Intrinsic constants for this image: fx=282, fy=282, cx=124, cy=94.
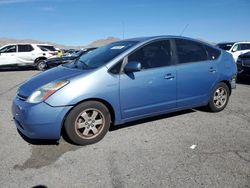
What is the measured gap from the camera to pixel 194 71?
540cm

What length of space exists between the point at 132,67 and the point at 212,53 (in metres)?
2.24

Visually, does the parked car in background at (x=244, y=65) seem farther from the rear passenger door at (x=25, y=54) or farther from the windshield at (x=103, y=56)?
the rear passenger door at (x=25, y=54)

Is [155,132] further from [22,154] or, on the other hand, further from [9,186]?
[9,186]

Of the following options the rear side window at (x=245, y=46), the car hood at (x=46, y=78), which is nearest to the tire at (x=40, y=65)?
the rear side window at (x=245, y=46)

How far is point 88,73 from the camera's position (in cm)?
436

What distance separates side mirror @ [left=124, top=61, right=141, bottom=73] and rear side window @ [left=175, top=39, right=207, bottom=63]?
115cm

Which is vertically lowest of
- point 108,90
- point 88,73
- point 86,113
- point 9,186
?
point 9,186

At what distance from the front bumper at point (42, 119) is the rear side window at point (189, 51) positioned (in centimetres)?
243

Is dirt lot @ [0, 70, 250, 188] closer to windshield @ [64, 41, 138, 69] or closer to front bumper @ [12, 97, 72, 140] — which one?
front bumper @ [12, 97, 72, 140]

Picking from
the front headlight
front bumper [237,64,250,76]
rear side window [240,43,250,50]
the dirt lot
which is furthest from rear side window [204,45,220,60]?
rear side window [240,43,250,50]

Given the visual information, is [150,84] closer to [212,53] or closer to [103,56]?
[103,56]

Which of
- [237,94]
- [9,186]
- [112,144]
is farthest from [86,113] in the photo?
[237,94]

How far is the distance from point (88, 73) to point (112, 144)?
1.17 meters

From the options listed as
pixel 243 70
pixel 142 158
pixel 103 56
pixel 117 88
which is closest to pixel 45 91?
pixel 117 88
